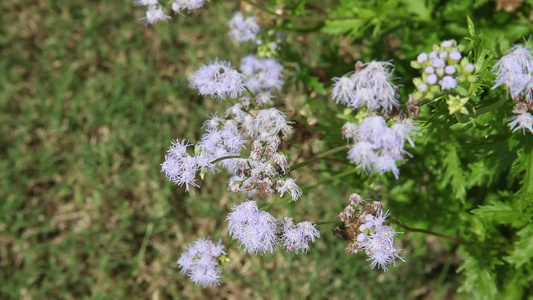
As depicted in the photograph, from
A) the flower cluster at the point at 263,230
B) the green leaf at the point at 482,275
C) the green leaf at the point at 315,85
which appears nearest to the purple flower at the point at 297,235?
the flower cluster at the point at 263,230

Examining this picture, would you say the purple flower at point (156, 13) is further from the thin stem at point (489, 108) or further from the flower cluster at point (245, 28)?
the thin stem at point (489, 108)

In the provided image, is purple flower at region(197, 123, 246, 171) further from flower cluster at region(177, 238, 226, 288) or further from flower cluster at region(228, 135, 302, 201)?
flower cluster at region(177, 238, 226, 288)

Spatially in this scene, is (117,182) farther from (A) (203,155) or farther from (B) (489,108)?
(B) (489,108)

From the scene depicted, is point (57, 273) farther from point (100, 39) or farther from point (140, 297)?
point (100, 39)

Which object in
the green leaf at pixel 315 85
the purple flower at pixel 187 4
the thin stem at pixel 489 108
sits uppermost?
the thin stem at pixel 489 108

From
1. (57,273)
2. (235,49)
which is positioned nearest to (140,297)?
(57,273)

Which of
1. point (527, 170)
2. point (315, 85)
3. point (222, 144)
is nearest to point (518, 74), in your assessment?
point (527, 170)
